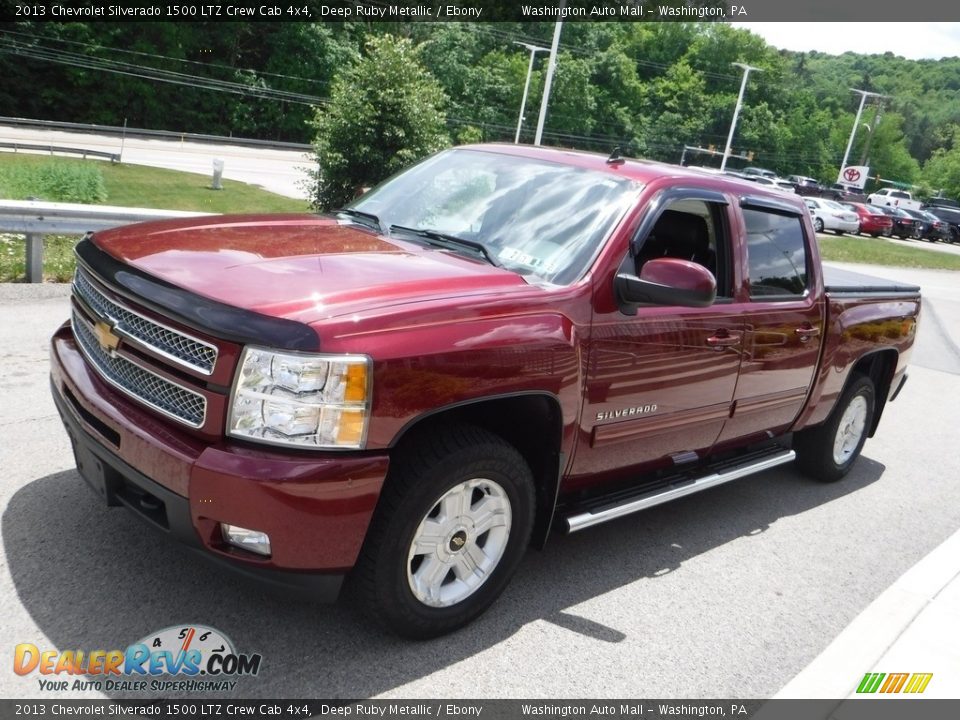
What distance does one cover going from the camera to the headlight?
279cm

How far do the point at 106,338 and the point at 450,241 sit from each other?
155cm

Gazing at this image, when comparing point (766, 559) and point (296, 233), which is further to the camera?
point (766, 559)

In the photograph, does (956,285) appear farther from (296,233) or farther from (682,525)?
(296,233)

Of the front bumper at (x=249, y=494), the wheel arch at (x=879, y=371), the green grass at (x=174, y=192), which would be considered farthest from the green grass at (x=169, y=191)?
the front bumper at (x=249, y=494)

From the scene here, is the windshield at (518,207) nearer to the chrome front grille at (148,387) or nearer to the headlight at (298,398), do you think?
the headlight at (298,398)

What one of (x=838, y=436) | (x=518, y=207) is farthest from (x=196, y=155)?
(x=518, y=207)

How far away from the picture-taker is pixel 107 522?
3865 mm

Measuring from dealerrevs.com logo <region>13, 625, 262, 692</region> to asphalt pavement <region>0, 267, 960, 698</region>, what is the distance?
4 centimetres

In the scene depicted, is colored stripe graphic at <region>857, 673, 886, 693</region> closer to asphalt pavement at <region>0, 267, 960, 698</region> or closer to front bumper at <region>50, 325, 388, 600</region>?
asphalt pavement at <region>0, 267, 960, 698</region>

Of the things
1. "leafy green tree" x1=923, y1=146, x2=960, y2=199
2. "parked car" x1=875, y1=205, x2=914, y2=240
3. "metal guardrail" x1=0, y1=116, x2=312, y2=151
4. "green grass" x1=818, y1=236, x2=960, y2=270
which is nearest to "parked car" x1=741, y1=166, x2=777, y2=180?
"parked car" x1=875, y1=205, x2=914, y2=240

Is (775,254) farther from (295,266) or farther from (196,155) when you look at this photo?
(196,155)

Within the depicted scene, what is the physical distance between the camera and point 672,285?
358 centimetres

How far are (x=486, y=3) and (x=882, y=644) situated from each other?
248ft

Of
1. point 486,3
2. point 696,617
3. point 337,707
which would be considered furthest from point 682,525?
point 486,3
